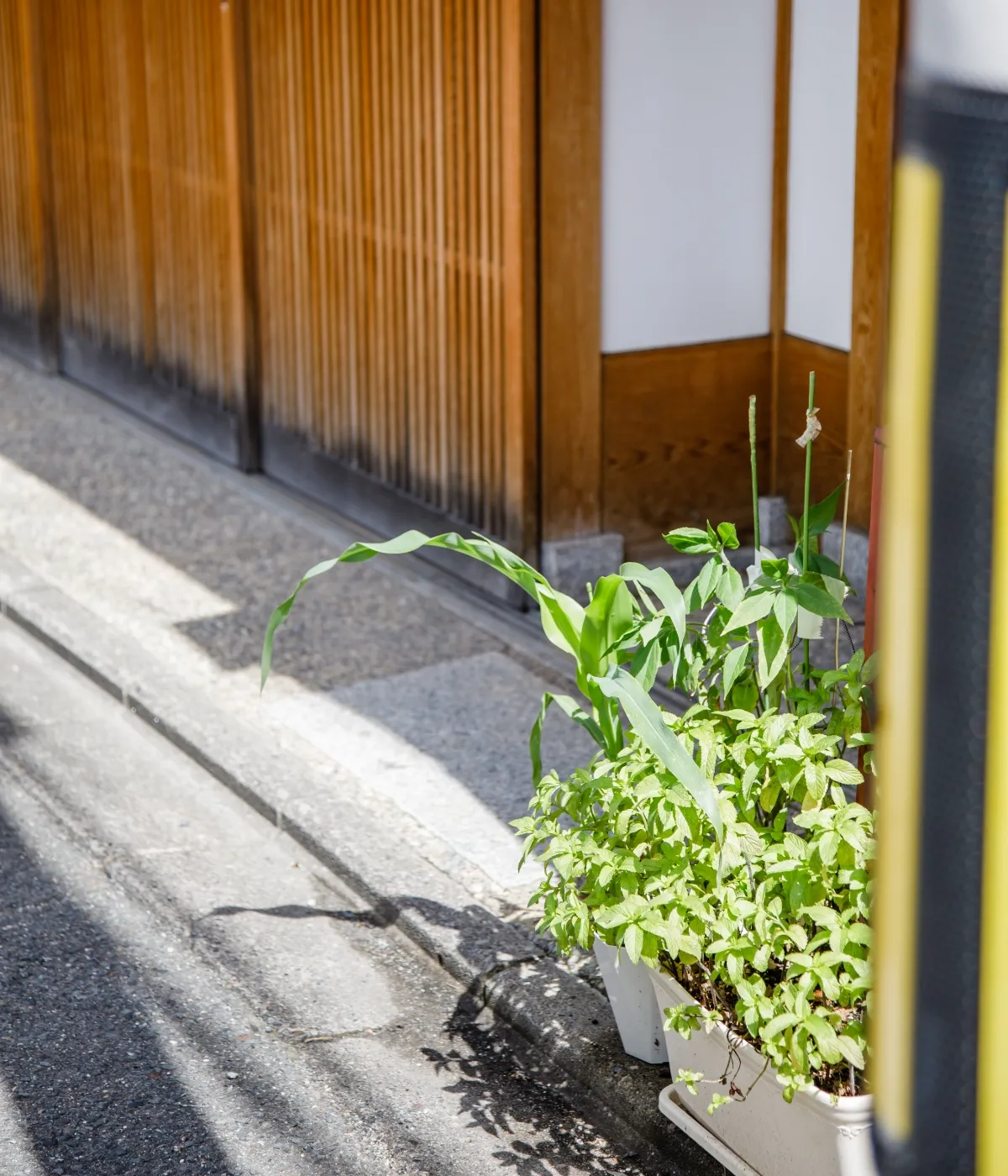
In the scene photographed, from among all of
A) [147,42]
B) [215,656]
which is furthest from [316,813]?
[147,42]

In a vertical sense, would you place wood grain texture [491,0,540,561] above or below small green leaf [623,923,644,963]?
above

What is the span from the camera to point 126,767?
212 inches

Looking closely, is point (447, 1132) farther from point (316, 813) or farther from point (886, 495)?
point (886, 495)

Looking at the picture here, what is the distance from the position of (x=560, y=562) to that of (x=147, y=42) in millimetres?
3631

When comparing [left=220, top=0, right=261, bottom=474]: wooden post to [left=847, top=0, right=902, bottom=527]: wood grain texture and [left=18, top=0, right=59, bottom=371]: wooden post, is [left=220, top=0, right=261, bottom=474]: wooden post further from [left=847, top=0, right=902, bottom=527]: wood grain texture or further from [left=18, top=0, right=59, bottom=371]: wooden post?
[left=847, top=0, right=902, bottom=527]: wood grain texture

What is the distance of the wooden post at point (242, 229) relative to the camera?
752 cm

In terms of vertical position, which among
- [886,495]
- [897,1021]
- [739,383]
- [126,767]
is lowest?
[126,767]

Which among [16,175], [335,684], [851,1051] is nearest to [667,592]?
[851,1051]

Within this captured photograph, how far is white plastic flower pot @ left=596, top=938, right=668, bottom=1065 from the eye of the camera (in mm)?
3615

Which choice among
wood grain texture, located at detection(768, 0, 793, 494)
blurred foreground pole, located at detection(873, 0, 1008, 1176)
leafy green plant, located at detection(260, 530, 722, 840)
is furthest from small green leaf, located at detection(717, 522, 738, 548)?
wood grain texture, located at detection(768, 0, 793, 494)

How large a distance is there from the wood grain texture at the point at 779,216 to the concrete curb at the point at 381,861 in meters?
2.37

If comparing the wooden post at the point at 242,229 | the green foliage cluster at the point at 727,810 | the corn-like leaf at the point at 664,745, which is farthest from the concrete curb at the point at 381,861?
the wooden post at the point at 242,229

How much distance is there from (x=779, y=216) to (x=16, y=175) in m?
5.20

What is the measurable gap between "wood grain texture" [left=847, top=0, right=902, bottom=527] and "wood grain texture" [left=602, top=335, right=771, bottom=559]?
0.55 metres
